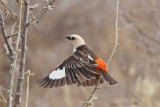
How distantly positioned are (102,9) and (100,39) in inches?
36.3

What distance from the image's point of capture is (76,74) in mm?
3078

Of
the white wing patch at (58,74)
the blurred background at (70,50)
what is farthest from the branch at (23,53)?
the blurred background at (70,50)

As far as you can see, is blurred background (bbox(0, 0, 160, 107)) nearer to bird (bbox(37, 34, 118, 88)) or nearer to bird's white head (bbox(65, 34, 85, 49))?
bird's white head (bbox(65, 34, 85, 49))

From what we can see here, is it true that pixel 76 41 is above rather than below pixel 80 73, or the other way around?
above

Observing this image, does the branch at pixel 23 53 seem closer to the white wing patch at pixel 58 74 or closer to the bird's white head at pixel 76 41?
the white wing patch at pixel 58 74

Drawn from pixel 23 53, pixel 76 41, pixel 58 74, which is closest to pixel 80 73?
pixel 58 74

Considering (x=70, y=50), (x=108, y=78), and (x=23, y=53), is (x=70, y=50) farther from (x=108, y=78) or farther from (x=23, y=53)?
(x=23, y=53)

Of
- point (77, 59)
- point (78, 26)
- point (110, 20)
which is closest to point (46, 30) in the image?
point (78, 26)

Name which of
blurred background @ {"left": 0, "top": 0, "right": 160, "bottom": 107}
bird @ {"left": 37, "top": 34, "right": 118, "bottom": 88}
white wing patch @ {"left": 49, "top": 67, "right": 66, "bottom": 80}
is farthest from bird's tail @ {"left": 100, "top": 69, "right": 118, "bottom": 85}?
blurred background @ {"left": 0, "top": 0, "right": 160, "bottom": 107}

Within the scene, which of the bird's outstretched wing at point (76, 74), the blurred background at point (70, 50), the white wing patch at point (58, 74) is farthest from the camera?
the blurred background at point (70, 50)

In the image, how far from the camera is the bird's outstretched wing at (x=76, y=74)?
3059mm

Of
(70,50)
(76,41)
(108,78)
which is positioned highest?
(70,50)

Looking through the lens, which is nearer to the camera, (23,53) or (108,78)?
(23,53)

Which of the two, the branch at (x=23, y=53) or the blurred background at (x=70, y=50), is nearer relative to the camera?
the branch at (x=23, y=53)
